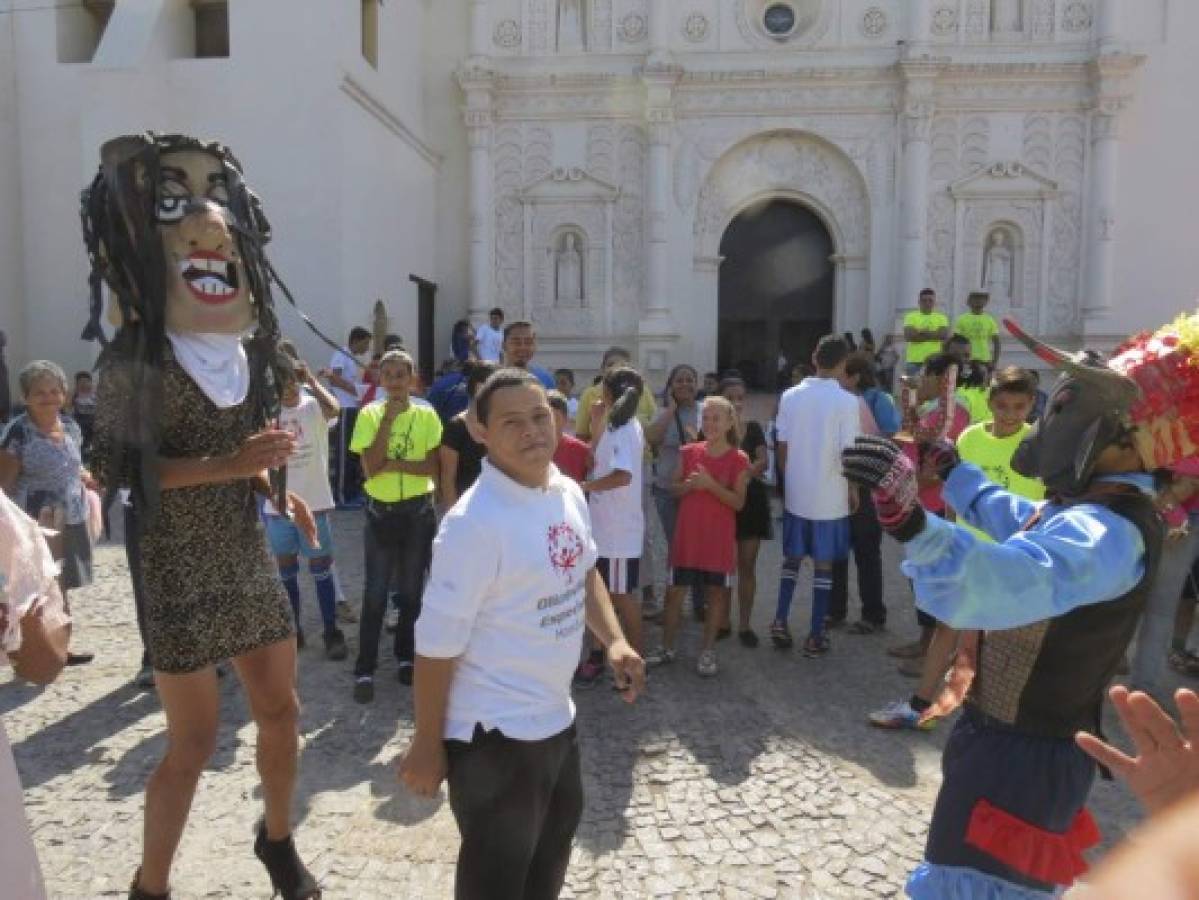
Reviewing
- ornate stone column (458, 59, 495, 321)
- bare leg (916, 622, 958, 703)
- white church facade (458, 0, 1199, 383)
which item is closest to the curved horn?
bare leg (916, 622, 958, 703)

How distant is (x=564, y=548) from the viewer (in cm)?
A: 223

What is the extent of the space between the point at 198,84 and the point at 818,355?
35.6ft

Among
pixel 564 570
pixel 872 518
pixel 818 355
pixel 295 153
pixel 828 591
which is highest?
pixel 295 153

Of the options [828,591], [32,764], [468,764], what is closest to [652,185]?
[828,591]

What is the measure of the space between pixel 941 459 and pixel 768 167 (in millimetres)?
14618

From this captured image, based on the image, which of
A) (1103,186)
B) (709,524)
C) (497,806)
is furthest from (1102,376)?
(1103,186)

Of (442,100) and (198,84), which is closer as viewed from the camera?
(198,84)

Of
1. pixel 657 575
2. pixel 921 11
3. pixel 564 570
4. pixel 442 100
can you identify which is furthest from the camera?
pixel 442 100

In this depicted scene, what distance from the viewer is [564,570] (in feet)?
7.29

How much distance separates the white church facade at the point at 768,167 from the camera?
15.2 meters

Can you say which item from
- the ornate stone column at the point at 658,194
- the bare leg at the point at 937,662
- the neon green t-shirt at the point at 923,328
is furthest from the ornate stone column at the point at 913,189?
the bare leg at the point at 937,662

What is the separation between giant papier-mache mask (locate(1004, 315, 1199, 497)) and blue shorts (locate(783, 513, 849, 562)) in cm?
338

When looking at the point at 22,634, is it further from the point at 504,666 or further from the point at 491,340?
the point at 491,340

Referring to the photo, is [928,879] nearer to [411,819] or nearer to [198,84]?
[411,819]
